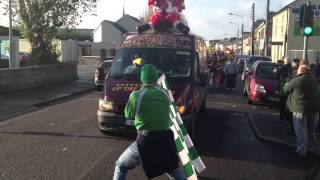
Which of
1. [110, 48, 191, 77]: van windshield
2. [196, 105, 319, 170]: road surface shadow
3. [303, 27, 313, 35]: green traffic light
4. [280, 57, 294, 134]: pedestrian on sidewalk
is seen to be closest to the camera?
[196, 105, 319, 170]: road surface shadow

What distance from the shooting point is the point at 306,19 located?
15.4 meters

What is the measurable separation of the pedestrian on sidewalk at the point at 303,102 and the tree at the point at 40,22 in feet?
60.7

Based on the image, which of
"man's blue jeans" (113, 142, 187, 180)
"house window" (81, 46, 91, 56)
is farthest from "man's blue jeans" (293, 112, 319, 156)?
"house window" (81, 46, 91, 56)

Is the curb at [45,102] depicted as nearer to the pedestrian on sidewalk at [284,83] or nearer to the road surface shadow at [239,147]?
the road surface shadow at [239,147]

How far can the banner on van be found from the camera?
11.3m

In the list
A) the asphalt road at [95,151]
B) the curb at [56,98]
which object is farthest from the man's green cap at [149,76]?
the curb at [56,98]

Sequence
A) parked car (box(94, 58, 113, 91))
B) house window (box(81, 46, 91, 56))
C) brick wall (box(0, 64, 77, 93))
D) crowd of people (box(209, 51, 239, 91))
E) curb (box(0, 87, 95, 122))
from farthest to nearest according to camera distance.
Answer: house window (box(81, 46, 91, 56))
crowd of people (box(209, 51, 239, 91))
brick wall (box(0, 64, 77, 93))
curb (box(0, 87, 95, 122))
parked car (box(94, 58, 113, 91))

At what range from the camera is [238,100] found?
19.9m

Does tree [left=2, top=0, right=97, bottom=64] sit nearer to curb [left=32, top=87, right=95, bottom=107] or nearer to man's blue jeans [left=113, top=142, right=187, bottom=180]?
curb [left=32, top=87, right=95, bottom=107]

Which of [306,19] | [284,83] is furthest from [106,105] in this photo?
[306,19]

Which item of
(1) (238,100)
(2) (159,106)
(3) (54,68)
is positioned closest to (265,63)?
(1) (238,100)

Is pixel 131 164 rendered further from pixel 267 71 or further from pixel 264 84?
pixel 267 71

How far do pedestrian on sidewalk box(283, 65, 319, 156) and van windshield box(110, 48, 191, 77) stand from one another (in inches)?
87.2

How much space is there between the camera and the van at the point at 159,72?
32.7 ft
